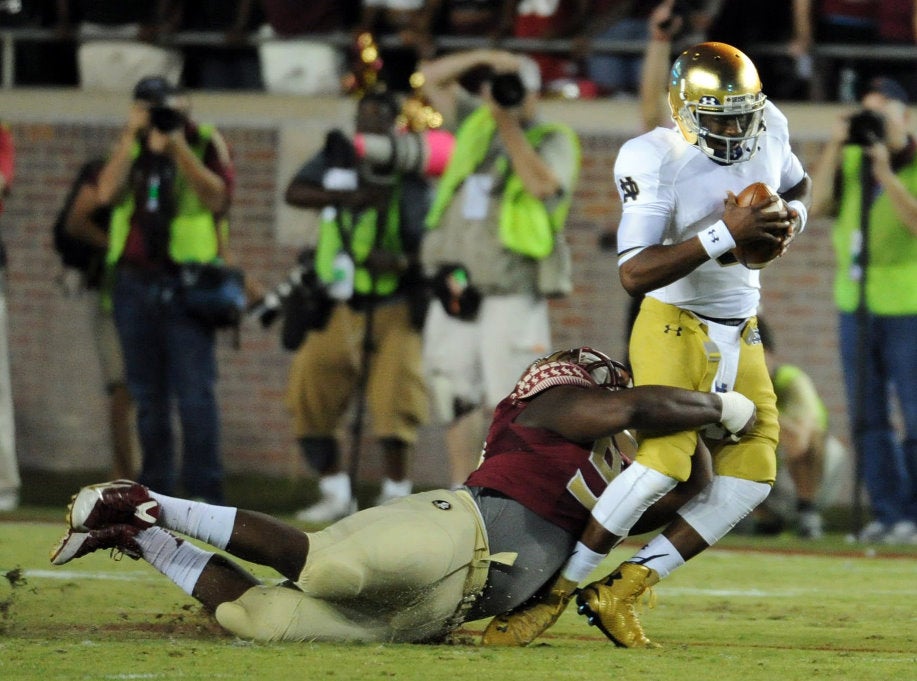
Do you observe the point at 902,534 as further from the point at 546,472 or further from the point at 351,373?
the point at 546,472

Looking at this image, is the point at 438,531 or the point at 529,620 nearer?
the point at 438,531

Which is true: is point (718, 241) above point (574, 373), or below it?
above

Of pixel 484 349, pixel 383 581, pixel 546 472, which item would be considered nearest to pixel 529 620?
pixel 546 472

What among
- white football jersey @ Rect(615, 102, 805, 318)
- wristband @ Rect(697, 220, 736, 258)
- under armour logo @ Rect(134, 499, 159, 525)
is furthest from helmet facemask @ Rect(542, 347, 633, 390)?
under armour logo @ Rect(134, 499, 159, 525)

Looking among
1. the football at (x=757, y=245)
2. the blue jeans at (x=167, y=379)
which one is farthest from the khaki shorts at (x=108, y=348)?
the football at (x=757, y=245)

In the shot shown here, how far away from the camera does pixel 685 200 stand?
5.32 meters

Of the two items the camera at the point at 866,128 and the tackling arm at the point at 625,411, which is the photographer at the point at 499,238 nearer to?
the camera at the point at 866,128

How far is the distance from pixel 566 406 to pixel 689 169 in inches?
32.7

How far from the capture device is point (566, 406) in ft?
16.8

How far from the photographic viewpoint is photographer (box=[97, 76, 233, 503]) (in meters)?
8.88

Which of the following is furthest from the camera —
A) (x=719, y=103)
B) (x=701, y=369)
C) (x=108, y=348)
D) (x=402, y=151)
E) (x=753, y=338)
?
(x=108, y=348)

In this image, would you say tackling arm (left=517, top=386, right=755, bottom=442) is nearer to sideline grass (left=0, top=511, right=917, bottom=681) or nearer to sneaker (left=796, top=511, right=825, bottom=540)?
sideline grass (left=0, top=511, right=917, bottom=681)

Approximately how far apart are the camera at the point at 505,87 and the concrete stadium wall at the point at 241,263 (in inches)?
87.9

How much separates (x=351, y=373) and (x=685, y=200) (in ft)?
13.5
